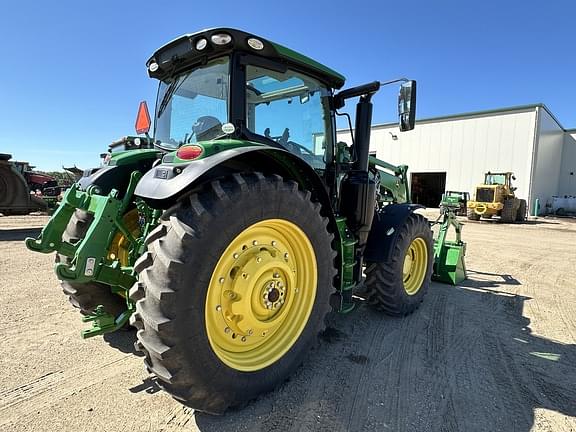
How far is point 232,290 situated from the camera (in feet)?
7.14

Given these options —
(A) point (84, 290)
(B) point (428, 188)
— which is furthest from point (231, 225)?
(B) point (428, 188)

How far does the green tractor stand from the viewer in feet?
6.01

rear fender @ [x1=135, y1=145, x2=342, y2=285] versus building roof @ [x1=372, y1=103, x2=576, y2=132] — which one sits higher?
building roof @ [x1=372, y1=103, x2=576, y2=132]

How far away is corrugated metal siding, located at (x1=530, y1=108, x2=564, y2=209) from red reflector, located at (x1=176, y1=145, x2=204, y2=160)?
74.9ft

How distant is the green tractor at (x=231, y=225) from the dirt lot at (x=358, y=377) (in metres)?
0.30

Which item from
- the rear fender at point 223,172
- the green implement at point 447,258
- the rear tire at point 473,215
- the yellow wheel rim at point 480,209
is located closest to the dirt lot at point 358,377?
the green implement at point 447,258

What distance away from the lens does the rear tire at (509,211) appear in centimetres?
1694

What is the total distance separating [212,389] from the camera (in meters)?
1.92

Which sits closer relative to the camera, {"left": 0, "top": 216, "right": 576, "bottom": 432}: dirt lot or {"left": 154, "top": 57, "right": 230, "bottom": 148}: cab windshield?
{"left": 0, "top": 216, "right": 576, "bottom": 432}: dirt lot

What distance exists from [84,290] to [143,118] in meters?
1.63

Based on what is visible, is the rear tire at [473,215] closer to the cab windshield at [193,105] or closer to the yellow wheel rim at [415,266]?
the yellow wheel rim at [415,266]

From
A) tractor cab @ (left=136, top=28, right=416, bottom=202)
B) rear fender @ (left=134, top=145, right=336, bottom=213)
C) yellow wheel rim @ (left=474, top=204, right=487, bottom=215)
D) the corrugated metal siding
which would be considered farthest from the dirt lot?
the corrugated metal siding

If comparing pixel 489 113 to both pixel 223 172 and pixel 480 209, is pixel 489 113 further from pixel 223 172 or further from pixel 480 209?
pixel 223 172

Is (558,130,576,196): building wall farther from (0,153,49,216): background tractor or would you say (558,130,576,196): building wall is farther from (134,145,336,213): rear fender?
(0,153,49,216): background tractor
